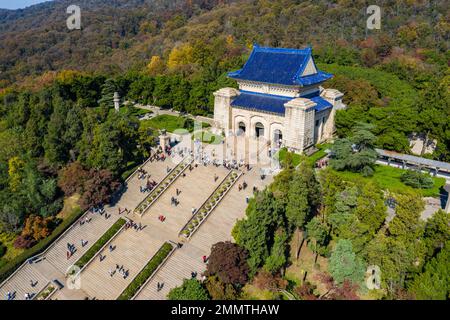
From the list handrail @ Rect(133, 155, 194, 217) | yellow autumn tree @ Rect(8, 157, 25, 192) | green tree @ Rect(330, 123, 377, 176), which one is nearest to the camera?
green tree @ Rect(330, 123, 377, 176)

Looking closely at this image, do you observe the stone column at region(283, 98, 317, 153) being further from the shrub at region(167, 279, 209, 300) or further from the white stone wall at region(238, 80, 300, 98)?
the shrub at region(167, 279, 209, 300)

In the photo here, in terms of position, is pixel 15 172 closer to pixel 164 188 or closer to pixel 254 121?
pixel 164 188

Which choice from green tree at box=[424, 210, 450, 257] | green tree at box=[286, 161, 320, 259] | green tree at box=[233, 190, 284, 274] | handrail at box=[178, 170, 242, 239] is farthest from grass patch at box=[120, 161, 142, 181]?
green tree at box=[424, 210, 450, 257]

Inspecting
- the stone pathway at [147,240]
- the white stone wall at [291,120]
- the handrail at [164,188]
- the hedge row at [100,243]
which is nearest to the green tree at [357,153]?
the white stone wall at [291,120]

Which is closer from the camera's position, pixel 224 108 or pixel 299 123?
pixel 299 123

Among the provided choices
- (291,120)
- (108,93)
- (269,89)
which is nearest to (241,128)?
(269,89)

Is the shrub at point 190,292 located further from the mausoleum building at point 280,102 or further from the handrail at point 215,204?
the mausoleum building at point 280,102
